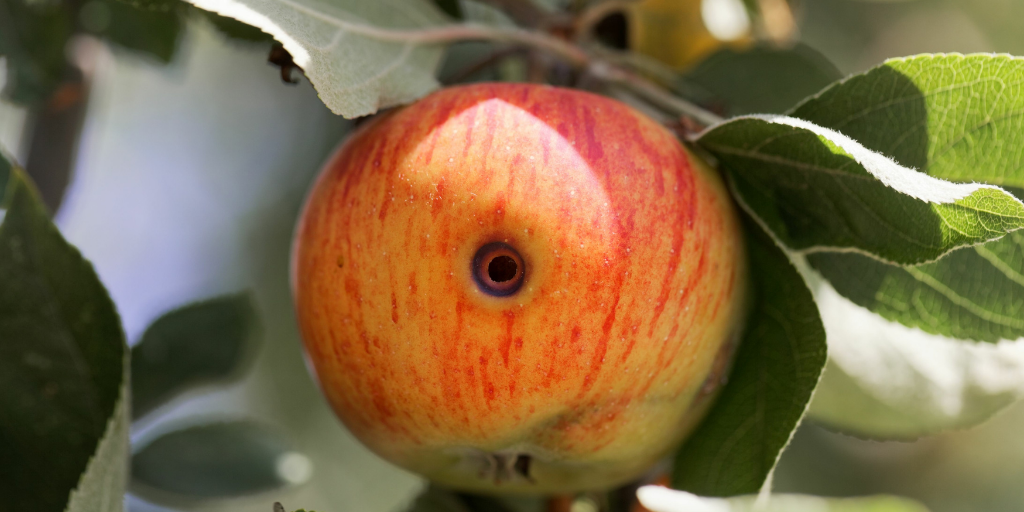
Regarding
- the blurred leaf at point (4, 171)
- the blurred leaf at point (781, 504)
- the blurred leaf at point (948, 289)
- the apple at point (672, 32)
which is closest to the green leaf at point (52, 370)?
the blurred leaf at point (4, 171)

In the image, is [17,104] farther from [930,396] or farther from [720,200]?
[930,396]

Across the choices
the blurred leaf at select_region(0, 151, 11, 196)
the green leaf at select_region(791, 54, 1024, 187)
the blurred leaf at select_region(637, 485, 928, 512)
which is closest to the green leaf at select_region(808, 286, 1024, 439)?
the green leaf at select_region(791, 54, 1024, 187)

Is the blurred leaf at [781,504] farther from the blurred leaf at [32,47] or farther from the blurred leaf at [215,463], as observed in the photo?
the blurred leaf at [32,47]

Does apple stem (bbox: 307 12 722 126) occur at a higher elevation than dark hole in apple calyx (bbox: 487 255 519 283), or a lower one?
higher

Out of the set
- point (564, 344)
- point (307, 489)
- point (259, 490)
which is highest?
point (564, 344)

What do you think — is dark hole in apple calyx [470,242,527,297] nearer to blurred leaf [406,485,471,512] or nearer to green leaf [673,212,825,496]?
green leaf [673,212,825,496]

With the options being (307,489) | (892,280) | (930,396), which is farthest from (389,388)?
(307,489)

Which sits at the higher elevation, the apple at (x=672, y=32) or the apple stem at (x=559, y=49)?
the apple at (x=672, y=32)
